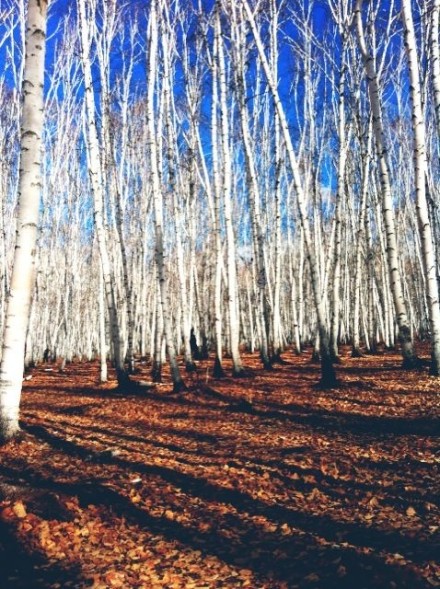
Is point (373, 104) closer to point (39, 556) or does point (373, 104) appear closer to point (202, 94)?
point (202, 94)

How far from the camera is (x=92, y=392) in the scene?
11023 mm

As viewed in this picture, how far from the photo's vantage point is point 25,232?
5.36m

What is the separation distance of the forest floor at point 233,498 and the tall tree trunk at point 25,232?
745 millimetres

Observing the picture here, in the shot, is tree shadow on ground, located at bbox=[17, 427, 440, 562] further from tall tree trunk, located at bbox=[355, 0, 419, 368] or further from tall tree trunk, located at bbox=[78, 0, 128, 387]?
tall tree trunk, located at bbox=[355, 0, 419, 368]

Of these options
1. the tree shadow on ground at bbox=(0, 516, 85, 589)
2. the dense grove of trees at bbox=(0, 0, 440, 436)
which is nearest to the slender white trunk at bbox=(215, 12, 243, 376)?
the dense grove of trees at bbox=(0, 0, 440, 436)

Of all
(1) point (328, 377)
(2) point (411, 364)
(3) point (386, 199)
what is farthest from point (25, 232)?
(2) point (411, 364)

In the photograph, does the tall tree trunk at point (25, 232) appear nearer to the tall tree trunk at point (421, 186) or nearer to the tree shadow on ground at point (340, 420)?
the tree shadow on ground at point (340, 420)

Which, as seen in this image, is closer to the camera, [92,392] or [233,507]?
[233,507]

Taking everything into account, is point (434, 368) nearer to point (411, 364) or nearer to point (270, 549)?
point (411, 364)

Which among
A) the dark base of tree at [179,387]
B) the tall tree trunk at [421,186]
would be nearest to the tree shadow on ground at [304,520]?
the dark base of tree at [179,387]

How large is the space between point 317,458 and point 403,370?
18.9 feet

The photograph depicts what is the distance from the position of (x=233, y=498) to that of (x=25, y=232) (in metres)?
3.66

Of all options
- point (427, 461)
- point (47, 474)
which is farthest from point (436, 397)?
point (47, 474)

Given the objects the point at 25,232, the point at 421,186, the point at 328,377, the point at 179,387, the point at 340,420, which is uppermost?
the point at 421,186
